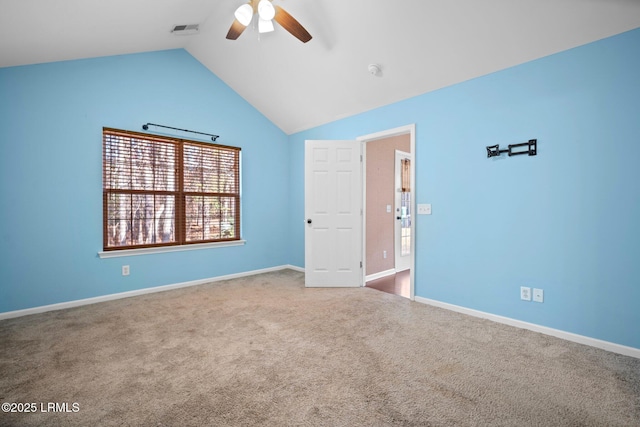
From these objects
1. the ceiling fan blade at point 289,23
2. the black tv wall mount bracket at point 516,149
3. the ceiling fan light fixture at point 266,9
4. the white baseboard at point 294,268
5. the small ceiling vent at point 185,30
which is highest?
the small ceiling vent at point 185,30

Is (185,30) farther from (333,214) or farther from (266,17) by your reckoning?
(333,214)

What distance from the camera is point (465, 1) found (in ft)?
8.16

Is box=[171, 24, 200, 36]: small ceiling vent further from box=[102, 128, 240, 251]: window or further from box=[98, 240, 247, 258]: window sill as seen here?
box=[98, 240, 247, 258]: window sill

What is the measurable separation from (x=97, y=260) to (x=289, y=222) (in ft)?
9.49

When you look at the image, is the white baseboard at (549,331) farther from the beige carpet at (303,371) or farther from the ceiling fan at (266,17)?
the ceiling fan at (266,17)

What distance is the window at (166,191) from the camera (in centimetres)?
375

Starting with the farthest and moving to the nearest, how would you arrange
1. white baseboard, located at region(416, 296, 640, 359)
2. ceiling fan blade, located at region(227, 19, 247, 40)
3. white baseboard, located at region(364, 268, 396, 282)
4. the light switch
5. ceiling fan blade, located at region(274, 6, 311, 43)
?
white baseboard, located at region(364, 268, 396, 282) < the light switch < ceiling fan blade, located at region(227, 19, 247, 40) < ceiling fan blade, located at region(274, 6, 311, 43) < white baseboard, located at region(416, 296, 640, 359)

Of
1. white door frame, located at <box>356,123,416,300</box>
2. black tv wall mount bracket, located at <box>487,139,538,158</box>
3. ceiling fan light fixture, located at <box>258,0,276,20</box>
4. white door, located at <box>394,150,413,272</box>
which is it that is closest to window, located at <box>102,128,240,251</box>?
white door frame, located at <box>356,123,416,300</box>

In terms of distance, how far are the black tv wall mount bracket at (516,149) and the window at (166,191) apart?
11.8ft

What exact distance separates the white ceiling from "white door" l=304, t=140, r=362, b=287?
28.7 inches

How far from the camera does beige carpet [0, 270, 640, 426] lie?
164 cm

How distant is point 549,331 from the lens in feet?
8.66

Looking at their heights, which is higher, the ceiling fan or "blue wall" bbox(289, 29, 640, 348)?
the ceiling fan

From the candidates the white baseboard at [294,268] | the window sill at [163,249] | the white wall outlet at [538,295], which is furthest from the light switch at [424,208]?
the window sill at [163,249]
